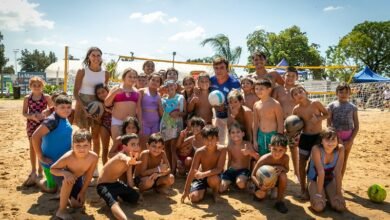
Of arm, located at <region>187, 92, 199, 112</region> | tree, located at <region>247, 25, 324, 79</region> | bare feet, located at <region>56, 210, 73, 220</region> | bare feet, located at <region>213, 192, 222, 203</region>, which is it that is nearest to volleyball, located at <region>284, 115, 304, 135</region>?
bare feet, located at <region>213, 192, 222, 203</region>

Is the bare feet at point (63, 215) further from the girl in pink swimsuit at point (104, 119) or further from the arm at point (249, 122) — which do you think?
the arm at point (249, 122)

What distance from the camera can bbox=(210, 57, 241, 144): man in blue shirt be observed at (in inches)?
187

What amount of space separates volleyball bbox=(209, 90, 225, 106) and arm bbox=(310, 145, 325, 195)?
1.38 m

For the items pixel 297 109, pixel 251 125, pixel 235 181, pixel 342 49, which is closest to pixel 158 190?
pixel 235 181

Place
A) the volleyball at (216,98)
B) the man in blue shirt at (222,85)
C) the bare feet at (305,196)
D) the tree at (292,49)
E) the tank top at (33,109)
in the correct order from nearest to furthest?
1. the bare feet at (305,196)
2. the tank top at (33,109)
3. the volleyball at (216,98)
4. the man in blue shirt at (222,85)
5. the tree at (292,49)

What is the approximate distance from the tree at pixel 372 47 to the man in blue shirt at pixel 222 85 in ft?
123

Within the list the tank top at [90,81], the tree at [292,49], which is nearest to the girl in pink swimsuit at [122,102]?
the tank top at [90,81]

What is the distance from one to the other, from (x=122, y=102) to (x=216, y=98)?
50.9 inches

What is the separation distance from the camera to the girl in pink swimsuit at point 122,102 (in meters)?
4.36

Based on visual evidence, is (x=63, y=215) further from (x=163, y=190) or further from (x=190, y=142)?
(x=190, y=142)

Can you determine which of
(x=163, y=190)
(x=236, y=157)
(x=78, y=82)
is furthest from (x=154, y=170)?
(x=78, y=82)

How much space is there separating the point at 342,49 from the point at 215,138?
38901 millimetres

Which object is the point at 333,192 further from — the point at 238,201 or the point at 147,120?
the point at 147,120

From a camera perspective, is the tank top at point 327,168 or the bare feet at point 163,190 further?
the bare feet at point 163,190
